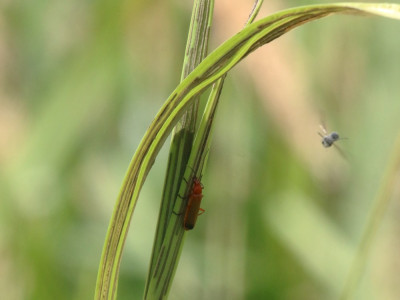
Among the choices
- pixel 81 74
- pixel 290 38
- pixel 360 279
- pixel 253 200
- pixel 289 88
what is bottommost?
pixel 360 279

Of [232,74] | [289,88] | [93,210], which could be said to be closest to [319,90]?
[289,88]

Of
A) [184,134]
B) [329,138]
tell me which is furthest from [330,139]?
[184,134]

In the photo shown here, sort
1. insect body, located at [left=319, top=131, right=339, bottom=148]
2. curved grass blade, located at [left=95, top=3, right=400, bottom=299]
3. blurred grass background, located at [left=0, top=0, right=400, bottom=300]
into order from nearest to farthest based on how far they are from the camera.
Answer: curved grass blade, located at [left=95, top=3, right=400, bottom=299], blurred grass background, located at [left=0, top=0, right=400, bottom=300], insect body, located at [left=319, top=131, right=339, bottom=148]

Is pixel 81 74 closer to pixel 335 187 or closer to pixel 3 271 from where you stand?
pixel 3 271

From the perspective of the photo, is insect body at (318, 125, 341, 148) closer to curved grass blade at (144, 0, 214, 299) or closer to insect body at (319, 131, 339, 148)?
insect body at (319, 131, 339, 148)

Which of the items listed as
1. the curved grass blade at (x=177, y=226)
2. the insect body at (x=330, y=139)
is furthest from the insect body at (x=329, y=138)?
the curved grass blade at (x=177, y=226)

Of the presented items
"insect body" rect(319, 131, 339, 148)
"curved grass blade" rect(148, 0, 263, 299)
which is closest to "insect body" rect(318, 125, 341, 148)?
"insect body" rect(319, 131, 339, 148)
